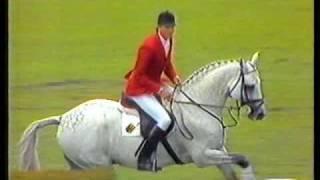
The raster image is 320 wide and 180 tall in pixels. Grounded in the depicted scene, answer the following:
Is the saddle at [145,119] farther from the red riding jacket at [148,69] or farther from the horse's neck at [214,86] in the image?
the horse's neck at [214,86]

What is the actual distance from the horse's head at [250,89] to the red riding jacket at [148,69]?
282 millimetres

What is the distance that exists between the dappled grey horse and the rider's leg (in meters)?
0.03

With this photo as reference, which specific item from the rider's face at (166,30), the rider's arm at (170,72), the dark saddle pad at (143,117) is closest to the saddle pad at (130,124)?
the dark saddle pad at (143,117)

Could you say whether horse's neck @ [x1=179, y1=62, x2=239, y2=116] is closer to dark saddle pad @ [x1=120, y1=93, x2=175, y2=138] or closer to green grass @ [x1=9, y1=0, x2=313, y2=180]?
green grass @ [x1=9, y1=0, x2=313, y2=180]

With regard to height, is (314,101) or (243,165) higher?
(314,101)

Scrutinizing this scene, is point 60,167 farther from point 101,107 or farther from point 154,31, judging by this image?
point 154,31

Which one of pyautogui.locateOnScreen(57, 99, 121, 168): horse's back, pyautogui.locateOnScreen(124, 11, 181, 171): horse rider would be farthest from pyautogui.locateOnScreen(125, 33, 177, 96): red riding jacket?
pyautogui.locateOnScreen(57, 99, 121, 168): horse's back

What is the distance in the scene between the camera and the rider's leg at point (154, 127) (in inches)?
162

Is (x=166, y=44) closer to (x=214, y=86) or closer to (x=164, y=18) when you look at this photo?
(x=164, y=18)

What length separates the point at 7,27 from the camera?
4.09 metres

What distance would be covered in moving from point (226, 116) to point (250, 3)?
1.61 ft

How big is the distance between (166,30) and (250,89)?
43cm

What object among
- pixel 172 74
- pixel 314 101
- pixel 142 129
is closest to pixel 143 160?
pixel 142 129

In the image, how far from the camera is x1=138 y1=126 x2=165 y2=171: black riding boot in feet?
13.5
